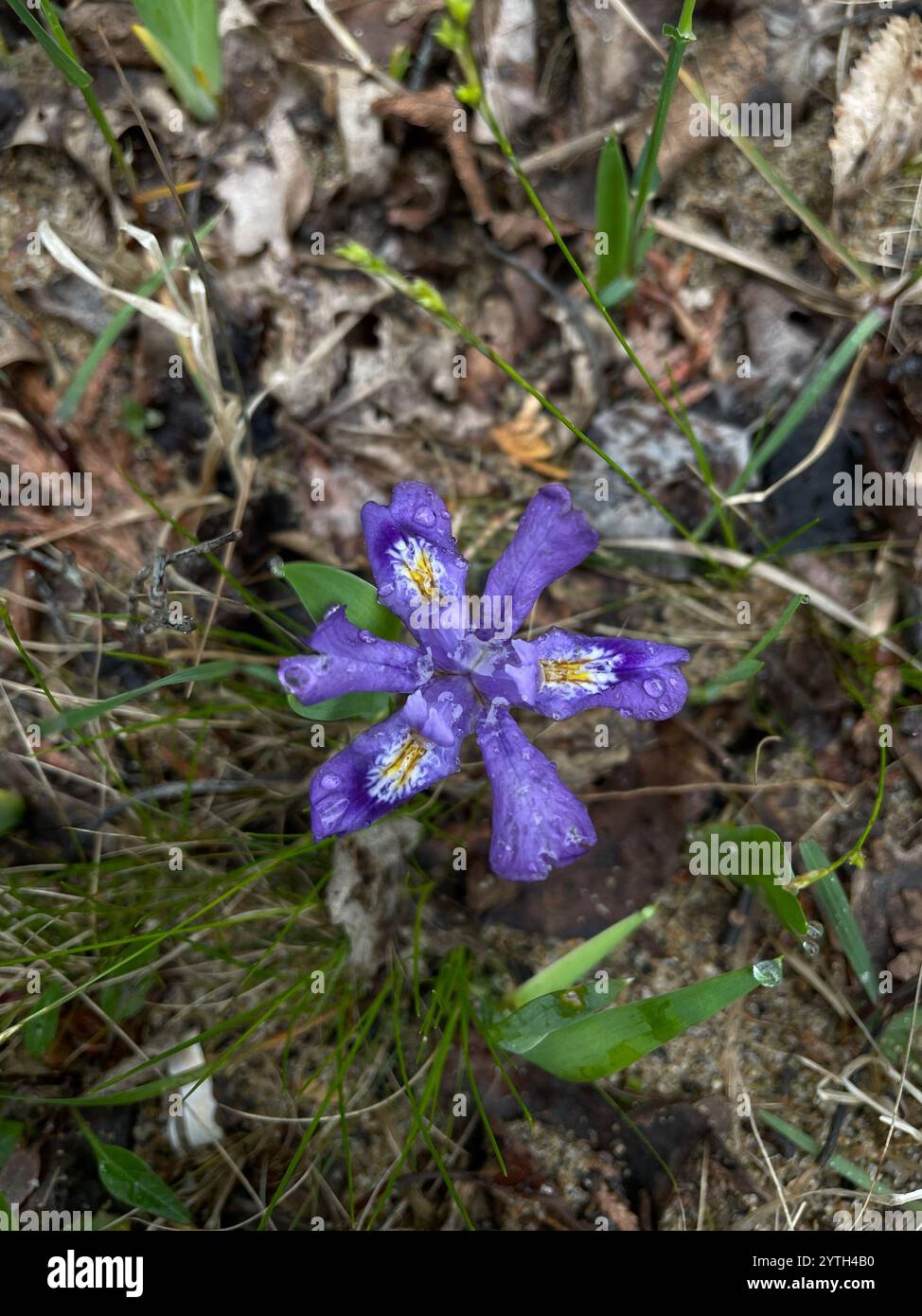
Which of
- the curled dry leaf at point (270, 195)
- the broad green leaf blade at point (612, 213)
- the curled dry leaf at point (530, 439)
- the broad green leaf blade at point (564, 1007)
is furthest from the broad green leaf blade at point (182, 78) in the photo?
the broad green leaf blade at point (564, 1007)

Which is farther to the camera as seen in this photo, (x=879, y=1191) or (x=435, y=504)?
(x=879, y=1191)

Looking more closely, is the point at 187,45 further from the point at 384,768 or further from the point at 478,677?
the point at 384,768

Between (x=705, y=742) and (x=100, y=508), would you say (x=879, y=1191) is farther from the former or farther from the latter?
(x=100, y=508)

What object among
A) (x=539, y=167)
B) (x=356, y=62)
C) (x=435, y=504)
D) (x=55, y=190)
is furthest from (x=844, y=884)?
(x=55, y=190)

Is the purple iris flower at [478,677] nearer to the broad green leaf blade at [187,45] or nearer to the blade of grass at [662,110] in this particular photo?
the blade of grass at [662,110]

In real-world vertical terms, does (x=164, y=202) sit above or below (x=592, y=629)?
above

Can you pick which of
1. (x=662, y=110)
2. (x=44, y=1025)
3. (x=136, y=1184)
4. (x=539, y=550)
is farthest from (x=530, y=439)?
(x=136, y=1184)
